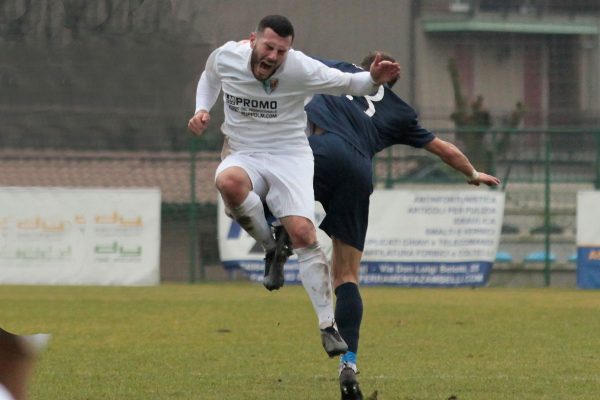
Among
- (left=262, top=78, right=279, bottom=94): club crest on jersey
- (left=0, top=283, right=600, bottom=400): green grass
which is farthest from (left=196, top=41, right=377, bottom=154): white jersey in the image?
(left=0, top=283, right=600, bottom=400): green grass

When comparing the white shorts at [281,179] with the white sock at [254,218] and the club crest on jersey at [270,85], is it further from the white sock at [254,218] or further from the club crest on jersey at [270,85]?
the club crest on jersey at [270,85]

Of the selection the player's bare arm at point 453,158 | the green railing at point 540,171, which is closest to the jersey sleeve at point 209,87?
the player's bare arm at point 453,158

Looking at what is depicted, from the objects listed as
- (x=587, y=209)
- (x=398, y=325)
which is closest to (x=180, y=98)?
(x=587, y=209)

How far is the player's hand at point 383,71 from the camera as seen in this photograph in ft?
19.2

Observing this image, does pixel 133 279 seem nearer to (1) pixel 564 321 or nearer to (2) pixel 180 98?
(2) pixel 180 98

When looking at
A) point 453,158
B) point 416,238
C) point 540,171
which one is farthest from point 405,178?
point 453,158

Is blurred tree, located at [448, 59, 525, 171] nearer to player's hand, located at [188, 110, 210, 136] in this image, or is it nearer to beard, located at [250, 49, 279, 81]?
player's hand, located at [188, 110, 210, 136]

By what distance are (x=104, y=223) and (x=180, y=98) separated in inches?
90.6

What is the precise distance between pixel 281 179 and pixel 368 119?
80cm

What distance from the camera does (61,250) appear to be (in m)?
17.0

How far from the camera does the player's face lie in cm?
595

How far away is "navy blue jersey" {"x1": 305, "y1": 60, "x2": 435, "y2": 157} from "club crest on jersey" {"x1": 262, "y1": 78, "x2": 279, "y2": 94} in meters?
0.54

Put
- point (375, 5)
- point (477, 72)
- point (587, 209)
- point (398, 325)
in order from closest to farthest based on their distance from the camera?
1. point (398, 325)
2. point (587, 209)
3. point (375, 5)
4. point (477, 72)

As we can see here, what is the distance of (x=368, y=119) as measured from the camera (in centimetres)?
676
